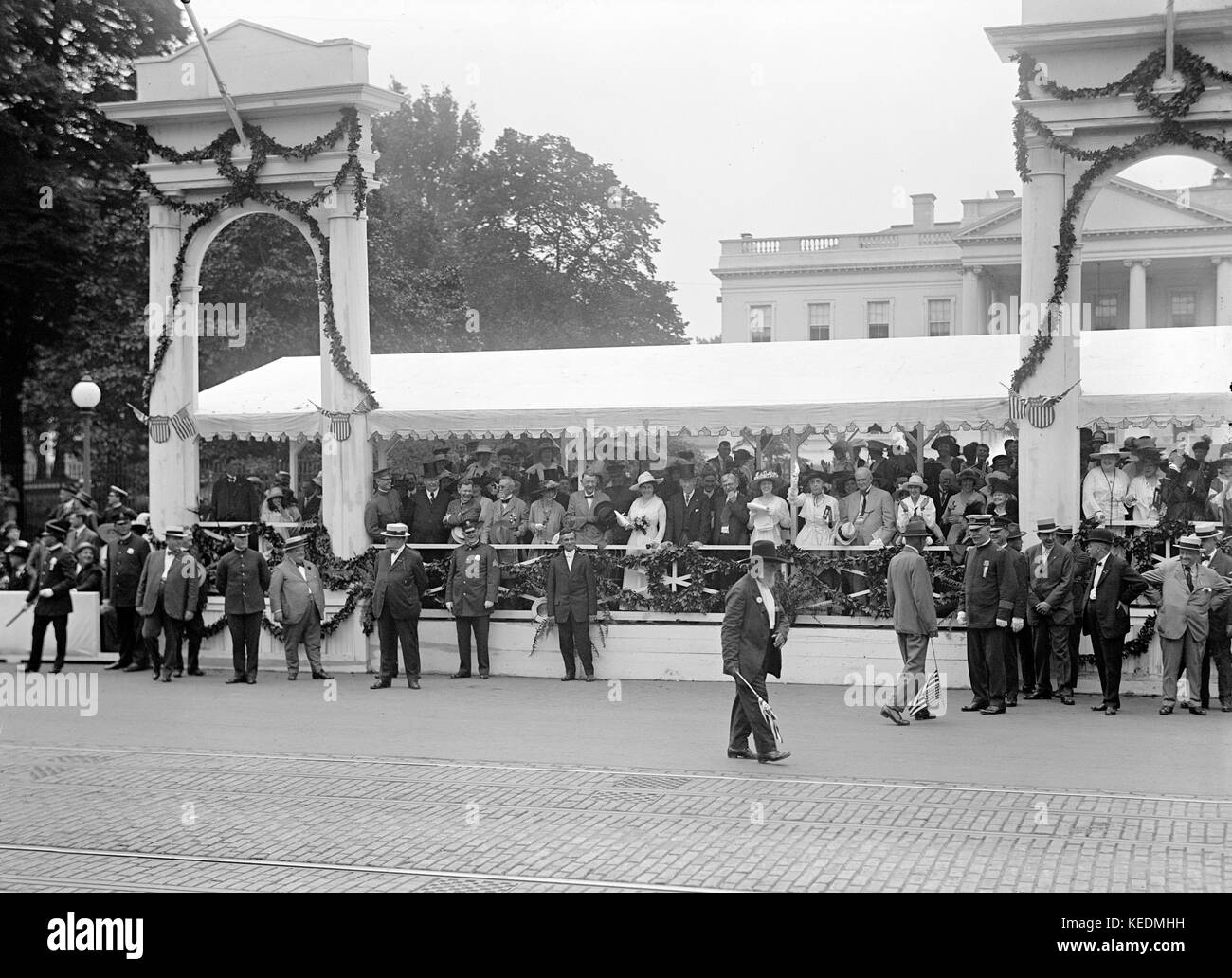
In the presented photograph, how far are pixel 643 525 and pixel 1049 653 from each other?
18.4ft

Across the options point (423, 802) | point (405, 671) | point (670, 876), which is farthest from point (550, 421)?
point (670, 876)

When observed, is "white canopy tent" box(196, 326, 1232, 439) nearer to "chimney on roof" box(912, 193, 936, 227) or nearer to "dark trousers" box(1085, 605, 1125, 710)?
"dark trousers" box(1085, 605, 1125, 710)

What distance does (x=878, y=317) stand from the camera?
67938 millimetres

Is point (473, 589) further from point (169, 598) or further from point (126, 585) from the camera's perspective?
point (126, 585)

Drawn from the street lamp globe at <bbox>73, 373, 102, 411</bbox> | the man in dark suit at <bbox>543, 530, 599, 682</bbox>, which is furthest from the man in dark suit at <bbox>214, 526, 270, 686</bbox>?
the street lamp globe at <bbox>73, 373, 102, 411</bbox>

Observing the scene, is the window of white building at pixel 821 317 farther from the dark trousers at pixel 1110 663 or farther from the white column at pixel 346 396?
the dark trousers at pixel 1110 663

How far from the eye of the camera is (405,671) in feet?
64.8

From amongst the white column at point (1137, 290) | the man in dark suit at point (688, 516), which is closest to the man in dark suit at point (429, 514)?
the man in dark suit at point (688, 516)

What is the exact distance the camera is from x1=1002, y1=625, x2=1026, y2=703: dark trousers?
17.0 metres

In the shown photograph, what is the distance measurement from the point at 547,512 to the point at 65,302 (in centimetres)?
1962

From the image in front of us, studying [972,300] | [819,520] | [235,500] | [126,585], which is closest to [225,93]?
[235,500]

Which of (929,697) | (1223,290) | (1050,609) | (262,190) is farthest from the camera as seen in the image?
(1223,290)

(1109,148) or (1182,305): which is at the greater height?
(1182,305)
